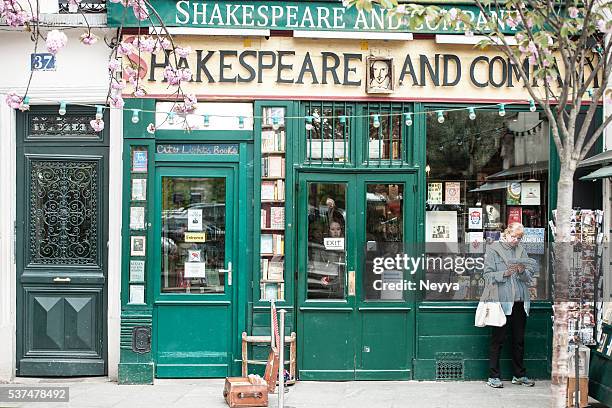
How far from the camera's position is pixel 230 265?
33.6 ft

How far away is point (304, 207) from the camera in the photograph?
10.2 metres

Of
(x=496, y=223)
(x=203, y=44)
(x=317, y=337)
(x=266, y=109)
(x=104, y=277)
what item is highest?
(x=203, y=44)

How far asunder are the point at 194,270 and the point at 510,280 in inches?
145

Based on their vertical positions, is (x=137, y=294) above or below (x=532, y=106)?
below

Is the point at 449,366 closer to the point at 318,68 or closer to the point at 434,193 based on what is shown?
the point at 434,193

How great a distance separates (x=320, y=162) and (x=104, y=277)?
9.61ft

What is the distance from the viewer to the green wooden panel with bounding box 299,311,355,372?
33.3 ft

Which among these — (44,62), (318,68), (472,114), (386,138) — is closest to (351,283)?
(386,138)

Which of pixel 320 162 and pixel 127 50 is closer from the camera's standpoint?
pixel 127 50

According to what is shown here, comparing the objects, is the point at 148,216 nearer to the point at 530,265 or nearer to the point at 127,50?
the point at 127,50

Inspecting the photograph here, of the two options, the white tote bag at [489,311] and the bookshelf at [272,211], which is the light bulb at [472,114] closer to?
the white tote bag at [489,311]

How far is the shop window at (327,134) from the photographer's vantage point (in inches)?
405

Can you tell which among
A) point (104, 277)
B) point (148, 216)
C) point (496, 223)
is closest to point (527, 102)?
point (496, 223)

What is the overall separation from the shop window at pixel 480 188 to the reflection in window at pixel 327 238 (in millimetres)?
1064
